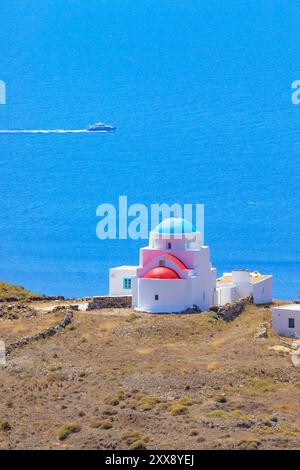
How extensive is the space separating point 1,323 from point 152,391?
35.6 ft

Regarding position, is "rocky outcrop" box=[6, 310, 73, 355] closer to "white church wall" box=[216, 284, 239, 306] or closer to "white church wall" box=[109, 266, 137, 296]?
"white church wall" box=[109, 266, 137, 296]

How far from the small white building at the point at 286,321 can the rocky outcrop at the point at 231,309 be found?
302 centimetres

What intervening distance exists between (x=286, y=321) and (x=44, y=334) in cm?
868

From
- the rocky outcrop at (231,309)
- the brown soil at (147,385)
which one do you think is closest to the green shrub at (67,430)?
the brown soil at (147,385)

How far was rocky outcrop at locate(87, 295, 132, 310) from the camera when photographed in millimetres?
54156

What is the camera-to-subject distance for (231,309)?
5278cm

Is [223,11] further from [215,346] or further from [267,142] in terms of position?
[215,346]

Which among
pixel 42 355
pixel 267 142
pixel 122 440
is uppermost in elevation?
pixel 267 142

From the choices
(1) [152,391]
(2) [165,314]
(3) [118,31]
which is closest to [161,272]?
(2) [165,314]

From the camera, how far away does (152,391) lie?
135ft

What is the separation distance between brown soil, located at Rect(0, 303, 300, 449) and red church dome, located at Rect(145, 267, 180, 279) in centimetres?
184

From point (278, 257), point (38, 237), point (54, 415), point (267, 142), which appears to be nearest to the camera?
point (54, 415)

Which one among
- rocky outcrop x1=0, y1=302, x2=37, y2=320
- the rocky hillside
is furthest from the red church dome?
the rocky hillside

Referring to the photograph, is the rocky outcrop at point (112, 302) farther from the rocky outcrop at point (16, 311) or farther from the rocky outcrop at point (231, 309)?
the rocky outcrop at point (231, 309)
